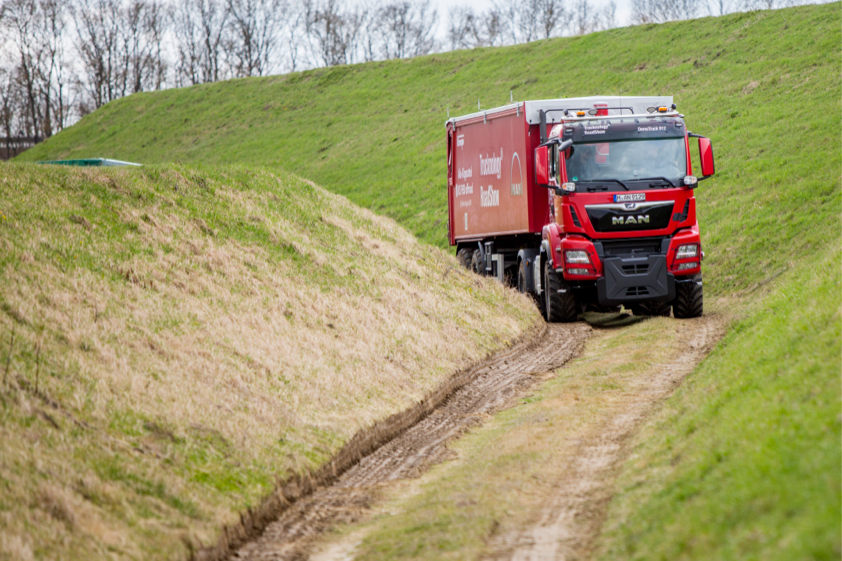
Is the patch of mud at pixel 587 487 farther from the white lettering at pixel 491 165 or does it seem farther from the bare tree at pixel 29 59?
the bare tree at pixel 29 59

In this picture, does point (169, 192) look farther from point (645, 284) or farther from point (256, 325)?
point (645, 284)

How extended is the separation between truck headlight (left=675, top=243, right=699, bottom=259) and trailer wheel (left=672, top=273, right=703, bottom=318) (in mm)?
430

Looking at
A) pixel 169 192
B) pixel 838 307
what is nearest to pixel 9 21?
pixel 169 192

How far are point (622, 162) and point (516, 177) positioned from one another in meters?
3.48

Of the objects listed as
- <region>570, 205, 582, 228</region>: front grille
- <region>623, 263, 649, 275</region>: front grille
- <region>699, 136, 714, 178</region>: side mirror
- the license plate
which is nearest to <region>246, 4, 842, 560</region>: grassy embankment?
<region>623, 263, 649, 275</region>: front grille

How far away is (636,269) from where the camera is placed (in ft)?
48.4

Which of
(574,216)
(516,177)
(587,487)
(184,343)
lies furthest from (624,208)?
(587,487)

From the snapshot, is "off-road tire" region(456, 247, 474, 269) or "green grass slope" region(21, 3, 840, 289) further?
"green grass slope" region(21, 3, 840, 289)

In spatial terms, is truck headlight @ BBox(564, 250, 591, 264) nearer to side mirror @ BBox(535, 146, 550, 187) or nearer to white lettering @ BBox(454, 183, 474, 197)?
side mirror @ BBox(535, 146, 550, 187)

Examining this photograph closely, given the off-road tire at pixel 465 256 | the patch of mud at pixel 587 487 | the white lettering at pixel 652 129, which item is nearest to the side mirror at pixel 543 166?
the white lettering at pixel 652 129

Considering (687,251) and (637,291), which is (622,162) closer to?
(687,251)

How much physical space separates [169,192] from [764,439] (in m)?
12.0

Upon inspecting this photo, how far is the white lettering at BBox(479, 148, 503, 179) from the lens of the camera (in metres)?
18.6

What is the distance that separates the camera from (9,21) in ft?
211
